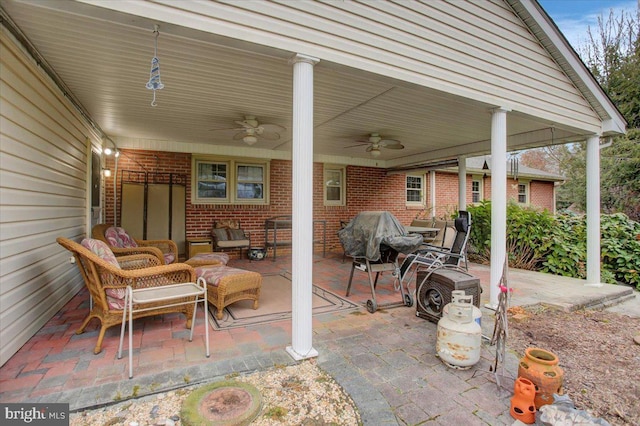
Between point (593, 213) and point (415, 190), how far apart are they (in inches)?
217

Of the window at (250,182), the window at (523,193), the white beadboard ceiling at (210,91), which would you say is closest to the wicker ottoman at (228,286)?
the white beadboard ceiling at (210,91)

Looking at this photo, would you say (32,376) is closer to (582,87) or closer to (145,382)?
(145,382)

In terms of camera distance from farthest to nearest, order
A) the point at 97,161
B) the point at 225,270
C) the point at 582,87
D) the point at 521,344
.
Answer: the point at 97,161
the point at 582,87
the point at 225,270
the point at 521,344

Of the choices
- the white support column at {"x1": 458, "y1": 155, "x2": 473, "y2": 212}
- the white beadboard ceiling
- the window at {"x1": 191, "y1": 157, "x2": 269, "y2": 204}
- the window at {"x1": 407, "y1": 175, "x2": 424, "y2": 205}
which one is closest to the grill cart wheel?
the white beadboard ceiling

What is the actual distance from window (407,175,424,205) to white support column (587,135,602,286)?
17.5 ft

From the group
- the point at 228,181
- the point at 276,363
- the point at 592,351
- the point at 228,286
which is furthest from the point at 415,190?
the point at 276,363

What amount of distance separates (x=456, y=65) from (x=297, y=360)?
3420 millimetres

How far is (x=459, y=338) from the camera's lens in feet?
7.85

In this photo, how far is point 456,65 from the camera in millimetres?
3457

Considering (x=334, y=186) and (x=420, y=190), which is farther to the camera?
(x=420, y=190)

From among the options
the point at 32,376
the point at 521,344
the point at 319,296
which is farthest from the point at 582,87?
the point at 32,376

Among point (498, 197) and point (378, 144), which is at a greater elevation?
point (378, 144)

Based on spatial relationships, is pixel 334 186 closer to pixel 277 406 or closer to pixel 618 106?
pixel 277 406

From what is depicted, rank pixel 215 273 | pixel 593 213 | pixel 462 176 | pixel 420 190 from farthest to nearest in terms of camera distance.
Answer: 1. pixel 420 190
2. pixel 462 176
3. pixel 593 213
4. pixel 215 273
